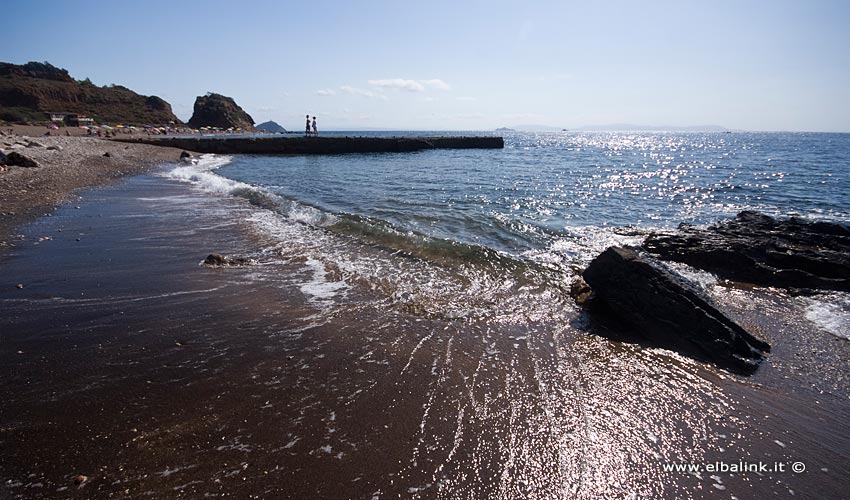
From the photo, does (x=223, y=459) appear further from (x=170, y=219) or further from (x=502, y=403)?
(x=170, y=219)

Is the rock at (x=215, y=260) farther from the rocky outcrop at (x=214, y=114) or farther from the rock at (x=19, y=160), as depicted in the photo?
the rocky outcrop at (x=214, y=114)

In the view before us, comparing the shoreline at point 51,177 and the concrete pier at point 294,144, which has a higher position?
the concrete pier at point 294,144

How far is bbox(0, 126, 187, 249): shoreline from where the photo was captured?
11248 millimetres

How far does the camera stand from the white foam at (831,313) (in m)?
6.57

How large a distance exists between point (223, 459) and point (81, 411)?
168cm

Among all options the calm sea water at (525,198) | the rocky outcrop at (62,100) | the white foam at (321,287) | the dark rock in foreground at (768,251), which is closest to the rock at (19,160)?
the calm sea water at (525,198)

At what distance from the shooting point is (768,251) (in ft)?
30.9

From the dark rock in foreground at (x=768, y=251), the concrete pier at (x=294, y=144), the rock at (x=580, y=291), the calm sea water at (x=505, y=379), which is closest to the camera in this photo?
the calm sea water at (x=505, y=379)

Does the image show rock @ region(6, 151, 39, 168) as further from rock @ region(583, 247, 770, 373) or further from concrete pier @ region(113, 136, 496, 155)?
concrete pier @ region(113, 136, 496, 155)

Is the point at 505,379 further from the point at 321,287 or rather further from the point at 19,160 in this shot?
the point at 19,160

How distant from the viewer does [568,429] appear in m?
3.96

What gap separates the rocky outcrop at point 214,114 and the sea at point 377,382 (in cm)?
11299

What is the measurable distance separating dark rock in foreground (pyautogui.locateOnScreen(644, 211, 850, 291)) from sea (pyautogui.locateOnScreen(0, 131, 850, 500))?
0.60 meters

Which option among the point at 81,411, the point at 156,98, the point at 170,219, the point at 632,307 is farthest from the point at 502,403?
the point at 156,98
